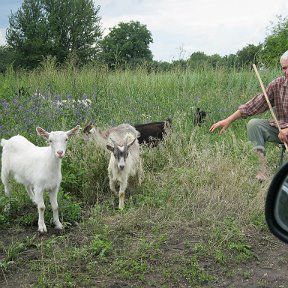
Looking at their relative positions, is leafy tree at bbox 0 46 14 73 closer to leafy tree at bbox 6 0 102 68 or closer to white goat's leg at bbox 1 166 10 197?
leafy tree at bbox 6 0 102 68

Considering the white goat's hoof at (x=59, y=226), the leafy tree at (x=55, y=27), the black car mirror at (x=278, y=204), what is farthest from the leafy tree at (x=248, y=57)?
the leafy tree at (x=55, y=27)

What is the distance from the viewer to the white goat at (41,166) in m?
4.77

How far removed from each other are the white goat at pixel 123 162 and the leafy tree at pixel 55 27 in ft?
136

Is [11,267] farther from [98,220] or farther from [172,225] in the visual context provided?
[172,225]

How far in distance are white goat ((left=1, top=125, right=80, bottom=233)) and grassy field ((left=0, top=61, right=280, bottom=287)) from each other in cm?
Result: 25

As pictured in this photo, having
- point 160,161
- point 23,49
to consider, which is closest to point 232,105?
point 160,161

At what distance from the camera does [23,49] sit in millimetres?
47469

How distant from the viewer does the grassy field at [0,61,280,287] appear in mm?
3990

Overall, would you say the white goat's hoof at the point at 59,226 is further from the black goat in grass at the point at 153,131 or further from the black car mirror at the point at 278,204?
the black car mirror at the point at 278,204

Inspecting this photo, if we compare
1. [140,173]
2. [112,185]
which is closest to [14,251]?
[112,185]

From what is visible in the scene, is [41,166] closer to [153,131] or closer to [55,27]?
[153,131]

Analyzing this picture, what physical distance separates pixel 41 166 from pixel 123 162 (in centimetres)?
109

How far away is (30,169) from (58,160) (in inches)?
14.6

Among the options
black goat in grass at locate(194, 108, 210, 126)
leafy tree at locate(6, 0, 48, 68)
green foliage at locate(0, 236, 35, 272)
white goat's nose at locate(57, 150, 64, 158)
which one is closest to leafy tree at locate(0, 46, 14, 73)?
leafy tree at locate(6, 0, 48, 68)
